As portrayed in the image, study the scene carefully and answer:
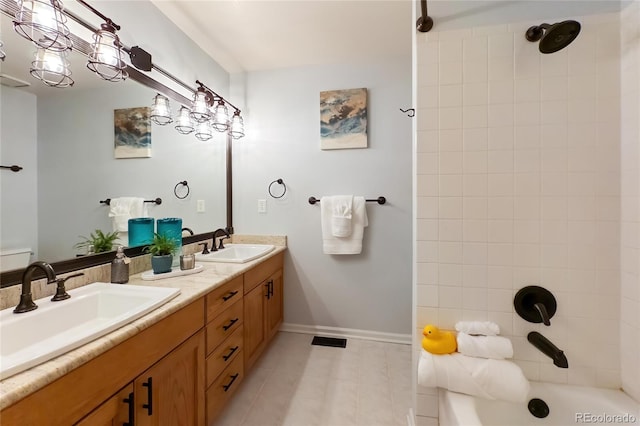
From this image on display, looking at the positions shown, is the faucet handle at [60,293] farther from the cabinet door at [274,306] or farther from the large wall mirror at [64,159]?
the cabinet door at [274,306]

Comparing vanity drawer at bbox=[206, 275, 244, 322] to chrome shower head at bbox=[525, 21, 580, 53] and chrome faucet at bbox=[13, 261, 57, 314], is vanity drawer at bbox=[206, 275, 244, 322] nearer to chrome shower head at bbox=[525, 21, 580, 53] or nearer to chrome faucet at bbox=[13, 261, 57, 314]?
chrome faucet at bbox=[13, 261, 57, 314]

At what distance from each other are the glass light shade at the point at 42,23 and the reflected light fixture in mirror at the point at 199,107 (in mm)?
782

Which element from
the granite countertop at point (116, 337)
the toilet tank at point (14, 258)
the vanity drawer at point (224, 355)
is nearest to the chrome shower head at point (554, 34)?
the granite countertop at point (116, 337)

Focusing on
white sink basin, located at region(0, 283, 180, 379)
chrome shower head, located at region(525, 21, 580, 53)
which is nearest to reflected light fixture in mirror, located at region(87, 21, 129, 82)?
white sink basin, located at region(0, 283, 180, 379)

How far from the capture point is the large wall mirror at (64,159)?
0.98 metres

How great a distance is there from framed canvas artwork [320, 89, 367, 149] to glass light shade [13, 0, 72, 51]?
158cm

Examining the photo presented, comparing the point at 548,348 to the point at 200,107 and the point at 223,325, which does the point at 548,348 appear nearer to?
the point at 223,325

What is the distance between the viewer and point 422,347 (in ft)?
3.50

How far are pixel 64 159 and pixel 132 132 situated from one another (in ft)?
1.35

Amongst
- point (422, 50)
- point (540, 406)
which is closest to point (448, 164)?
point (422, 50)

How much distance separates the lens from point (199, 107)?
5.87 ft

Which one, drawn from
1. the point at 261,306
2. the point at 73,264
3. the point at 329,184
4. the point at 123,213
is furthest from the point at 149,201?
the point at 329,184

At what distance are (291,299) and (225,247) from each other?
0.74 m

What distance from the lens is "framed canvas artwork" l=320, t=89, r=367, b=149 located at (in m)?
2.13
